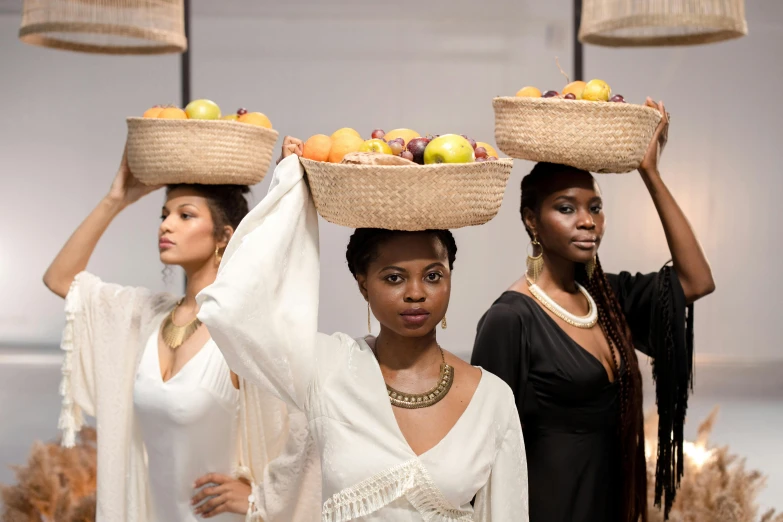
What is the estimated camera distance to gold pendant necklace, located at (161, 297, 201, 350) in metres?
2.95

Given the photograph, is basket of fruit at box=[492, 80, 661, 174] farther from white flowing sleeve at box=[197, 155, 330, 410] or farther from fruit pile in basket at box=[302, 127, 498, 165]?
white flowing sleeve at box=[197, 155, 330, 410]

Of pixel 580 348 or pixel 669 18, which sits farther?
pixel 669 18

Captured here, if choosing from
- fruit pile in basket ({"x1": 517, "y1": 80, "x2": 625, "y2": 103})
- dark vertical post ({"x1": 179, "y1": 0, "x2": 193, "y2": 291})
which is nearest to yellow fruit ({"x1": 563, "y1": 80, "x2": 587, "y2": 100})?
fruit pile in basket ({"x1": 517, "y1": 80, "x2": 625, "y2": 103})

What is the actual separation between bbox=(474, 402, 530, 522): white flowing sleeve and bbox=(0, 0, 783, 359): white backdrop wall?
8.62ft

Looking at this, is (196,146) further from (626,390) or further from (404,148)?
(626,390)

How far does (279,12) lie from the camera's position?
4.86 m

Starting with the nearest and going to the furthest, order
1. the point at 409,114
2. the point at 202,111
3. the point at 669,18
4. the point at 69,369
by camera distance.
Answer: the point at 202,111, the point at 69,369, the point at 669,18, the point at 409,114

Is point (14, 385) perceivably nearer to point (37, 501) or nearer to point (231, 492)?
point (37, 501)

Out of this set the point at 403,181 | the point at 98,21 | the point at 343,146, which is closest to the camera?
the point at 403,181

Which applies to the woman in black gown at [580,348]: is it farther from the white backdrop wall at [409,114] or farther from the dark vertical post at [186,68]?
the dark vertical post at [186,68]

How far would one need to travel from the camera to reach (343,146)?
Answer: 208cm

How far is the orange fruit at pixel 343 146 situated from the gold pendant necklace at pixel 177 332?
1.06 meters

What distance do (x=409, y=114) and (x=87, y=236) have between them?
2.07 m

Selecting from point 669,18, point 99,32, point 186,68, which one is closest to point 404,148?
point 669,18
